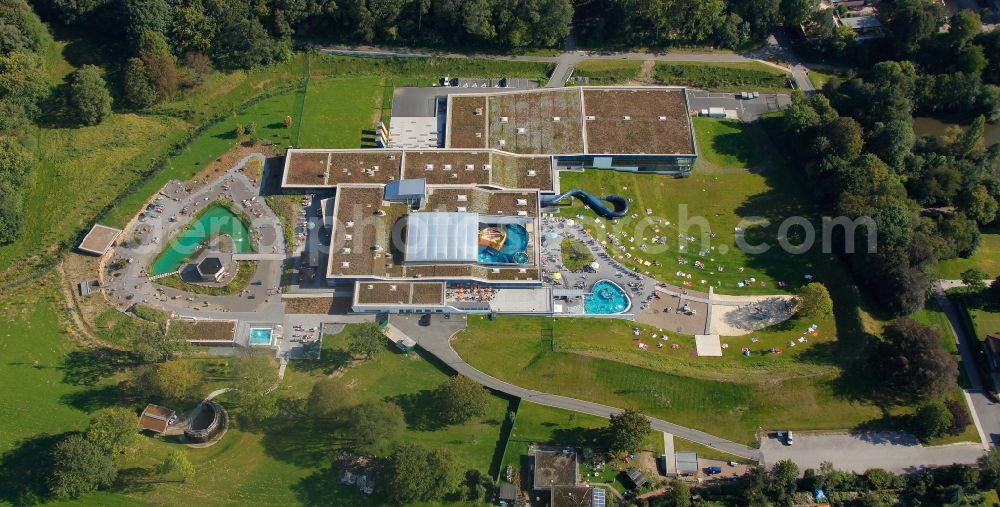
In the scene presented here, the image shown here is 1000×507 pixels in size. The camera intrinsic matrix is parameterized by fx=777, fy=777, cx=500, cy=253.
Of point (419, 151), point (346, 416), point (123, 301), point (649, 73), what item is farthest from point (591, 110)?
point (123, 301)

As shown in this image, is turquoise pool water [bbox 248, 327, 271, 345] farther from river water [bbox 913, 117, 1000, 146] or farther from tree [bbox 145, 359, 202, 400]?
river water [bbox 913, 117, 1000, 146]

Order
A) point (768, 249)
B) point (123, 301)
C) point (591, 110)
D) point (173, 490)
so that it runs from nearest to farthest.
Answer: point (173, 490), point (123, 301), point (768, 249), point (591, 110)

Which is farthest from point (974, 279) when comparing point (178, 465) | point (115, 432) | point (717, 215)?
point (115, 432)

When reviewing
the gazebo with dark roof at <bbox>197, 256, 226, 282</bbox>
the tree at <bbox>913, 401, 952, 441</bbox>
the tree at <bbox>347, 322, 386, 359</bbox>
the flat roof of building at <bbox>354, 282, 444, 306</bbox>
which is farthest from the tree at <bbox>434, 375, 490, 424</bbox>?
the tree at <bbox>913, 401, 952, 441</bbox>

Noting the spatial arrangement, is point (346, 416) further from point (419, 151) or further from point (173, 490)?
point (419, 151)

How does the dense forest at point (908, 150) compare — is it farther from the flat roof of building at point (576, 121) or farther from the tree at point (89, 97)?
the tree at point (89, 97)

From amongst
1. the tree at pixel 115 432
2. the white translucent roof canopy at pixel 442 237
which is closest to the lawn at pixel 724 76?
the white translucent roof canopy at pixel 442 237

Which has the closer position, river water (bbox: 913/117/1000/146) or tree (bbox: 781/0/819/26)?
river water (bbox: 913/117/1000/146)
